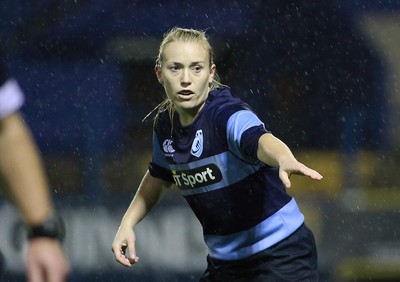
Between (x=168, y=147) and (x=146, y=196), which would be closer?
(x=168, y=147)

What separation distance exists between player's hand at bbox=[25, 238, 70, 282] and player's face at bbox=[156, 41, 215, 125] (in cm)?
137

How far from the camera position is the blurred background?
7.52 m

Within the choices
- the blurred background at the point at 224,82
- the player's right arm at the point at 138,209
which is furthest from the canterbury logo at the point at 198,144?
the blurred background at the point at 224,82

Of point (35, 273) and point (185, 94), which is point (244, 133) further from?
point (35, 273)

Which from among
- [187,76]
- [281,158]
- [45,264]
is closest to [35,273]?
[45,264]

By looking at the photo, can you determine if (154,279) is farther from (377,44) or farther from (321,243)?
(377,44)

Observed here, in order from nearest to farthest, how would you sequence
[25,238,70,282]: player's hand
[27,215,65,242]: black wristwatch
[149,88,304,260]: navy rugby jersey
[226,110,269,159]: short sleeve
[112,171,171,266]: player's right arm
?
[25,238,70,282]: player's hand, [27,215,65,242]: black wristwatch, [226,110,269,159]: short sleeve, [149,88,304,260]: navy rugby jersey, [112,171,171,266]: player's right arm

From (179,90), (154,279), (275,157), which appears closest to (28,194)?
(275,157)

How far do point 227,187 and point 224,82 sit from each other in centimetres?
320

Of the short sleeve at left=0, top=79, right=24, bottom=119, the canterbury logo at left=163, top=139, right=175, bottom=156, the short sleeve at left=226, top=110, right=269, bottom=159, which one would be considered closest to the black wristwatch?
the short sleeve at left=0, top=79, right=24, bottom=119

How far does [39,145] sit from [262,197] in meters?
3.33

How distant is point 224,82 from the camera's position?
25.3 ft

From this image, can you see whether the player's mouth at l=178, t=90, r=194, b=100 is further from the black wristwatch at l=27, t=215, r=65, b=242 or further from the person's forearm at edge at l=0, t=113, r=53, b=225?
the person's forearm at edge at l=0, t=113, r=53, b=225

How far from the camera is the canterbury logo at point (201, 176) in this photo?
4516 mm
